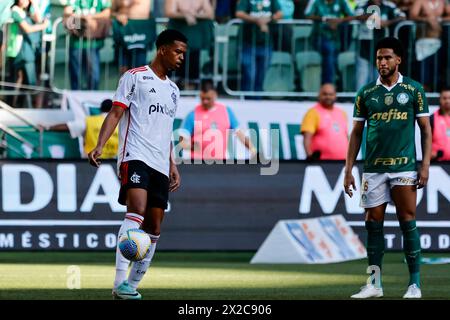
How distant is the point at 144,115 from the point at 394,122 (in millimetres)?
2300

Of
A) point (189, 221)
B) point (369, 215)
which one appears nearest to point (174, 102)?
point (369, 215)

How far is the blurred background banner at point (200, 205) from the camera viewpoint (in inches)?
673

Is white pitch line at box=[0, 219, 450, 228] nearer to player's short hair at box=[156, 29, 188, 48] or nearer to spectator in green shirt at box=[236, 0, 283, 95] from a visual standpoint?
spectator in green shirt at box=[236, 0, 283, 95]

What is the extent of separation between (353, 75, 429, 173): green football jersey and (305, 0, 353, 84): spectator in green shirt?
8170 mm

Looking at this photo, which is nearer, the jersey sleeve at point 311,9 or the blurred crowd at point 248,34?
the blurred crowd at point 248,34

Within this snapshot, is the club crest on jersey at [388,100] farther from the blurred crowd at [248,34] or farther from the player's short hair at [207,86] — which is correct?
the blurred crowd at [248,34]

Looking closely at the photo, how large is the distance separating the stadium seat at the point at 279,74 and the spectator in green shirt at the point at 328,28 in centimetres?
51

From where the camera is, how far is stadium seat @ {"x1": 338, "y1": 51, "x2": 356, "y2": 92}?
785 inches

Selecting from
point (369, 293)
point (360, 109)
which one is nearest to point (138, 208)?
point (369, 293)

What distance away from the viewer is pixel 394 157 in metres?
11.7

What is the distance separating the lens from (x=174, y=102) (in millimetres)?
11391

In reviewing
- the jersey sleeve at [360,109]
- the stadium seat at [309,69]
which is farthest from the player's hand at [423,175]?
the stadium seat at [309,69]
